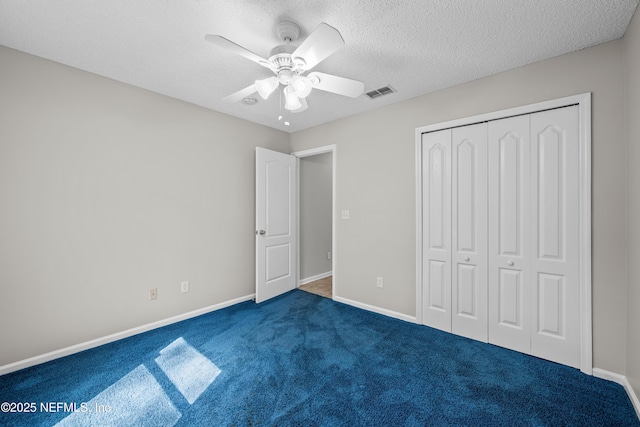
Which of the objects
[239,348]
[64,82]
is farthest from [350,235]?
[64,82]

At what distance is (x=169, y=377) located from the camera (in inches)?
77.4

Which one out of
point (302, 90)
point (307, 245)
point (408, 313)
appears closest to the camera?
point (302, 90)

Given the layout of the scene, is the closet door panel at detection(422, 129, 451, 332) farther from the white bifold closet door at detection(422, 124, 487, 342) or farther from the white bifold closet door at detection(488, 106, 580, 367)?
the white bifold closet door at detection(488, 106, 580, 367)

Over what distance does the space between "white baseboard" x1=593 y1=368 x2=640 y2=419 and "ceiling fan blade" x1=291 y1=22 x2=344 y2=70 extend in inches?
109

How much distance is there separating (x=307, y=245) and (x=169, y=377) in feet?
9.05

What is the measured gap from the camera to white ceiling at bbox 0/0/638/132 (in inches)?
63.6

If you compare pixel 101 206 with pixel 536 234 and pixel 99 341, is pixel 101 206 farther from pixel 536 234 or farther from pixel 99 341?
pixel 536 234

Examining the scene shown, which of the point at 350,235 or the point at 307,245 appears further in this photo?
the point at 307,245

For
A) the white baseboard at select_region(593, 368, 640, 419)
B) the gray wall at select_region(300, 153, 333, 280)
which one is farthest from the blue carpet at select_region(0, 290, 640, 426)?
the gray wall at select_region(300, 153, 333, 280)

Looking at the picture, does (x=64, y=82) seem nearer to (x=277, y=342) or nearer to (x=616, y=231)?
(x=277, y=342)

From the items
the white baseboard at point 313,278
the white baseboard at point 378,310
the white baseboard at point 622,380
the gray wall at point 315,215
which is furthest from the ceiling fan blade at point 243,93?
the white baseboard at point 622,380

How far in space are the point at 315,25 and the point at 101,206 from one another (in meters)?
2.38

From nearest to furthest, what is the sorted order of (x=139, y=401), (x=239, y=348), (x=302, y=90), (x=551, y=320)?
(x=139, y=401)
(x=302, y=90)
(x=551, y=320)
(x=239, y=348)

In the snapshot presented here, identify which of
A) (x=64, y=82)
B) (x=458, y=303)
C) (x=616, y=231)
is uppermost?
(x=64, y=82)
